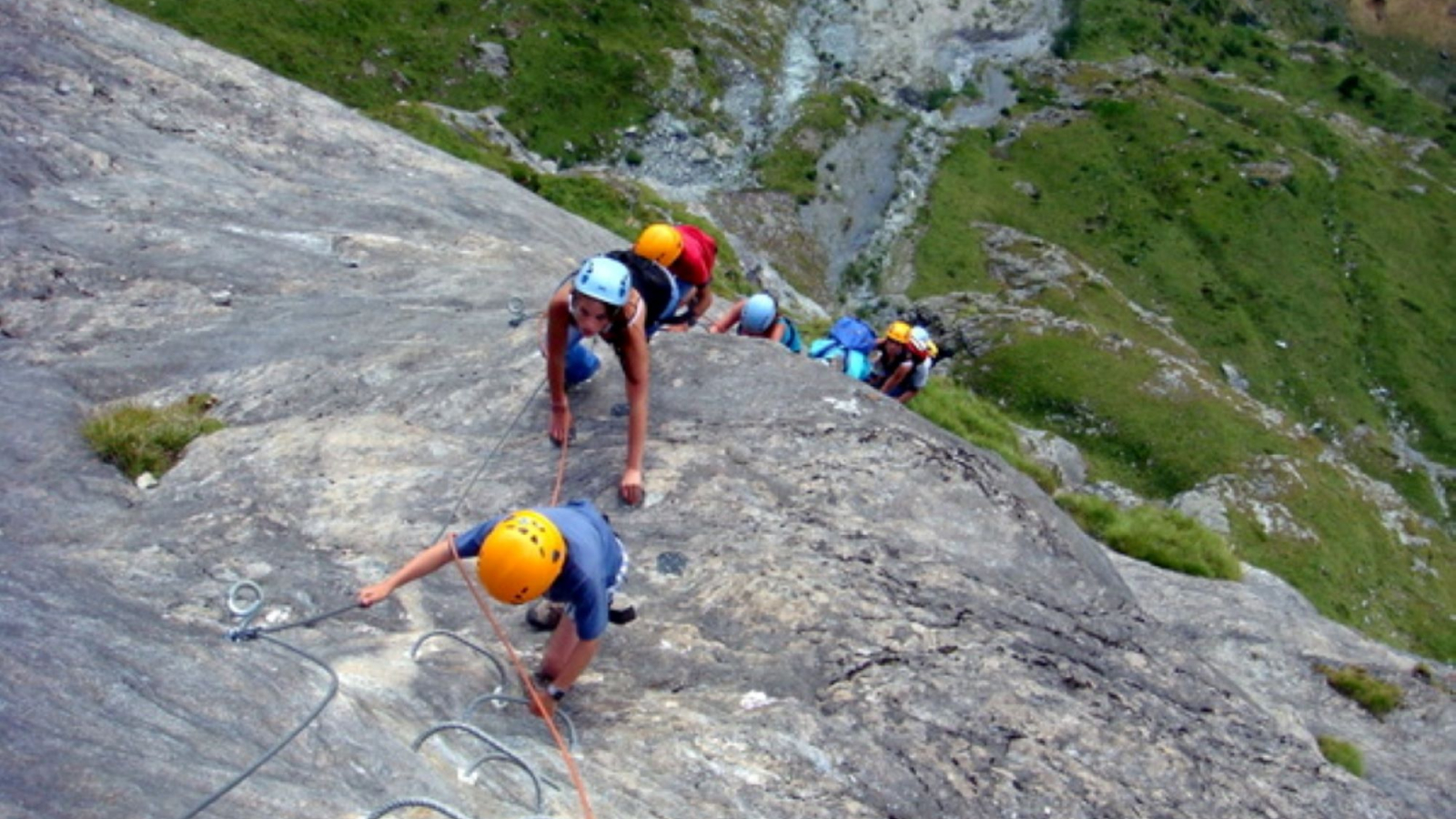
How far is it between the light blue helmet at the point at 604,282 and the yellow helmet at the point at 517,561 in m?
2.95

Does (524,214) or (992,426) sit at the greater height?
(524,214)

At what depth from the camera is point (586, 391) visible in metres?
13.6

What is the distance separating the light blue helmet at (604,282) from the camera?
9.91 metres

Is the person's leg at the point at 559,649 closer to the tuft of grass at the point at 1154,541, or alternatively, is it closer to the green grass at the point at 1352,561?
the tuft of grass at the point at 1154,541

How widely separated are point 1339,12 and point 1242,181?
82.0 metres

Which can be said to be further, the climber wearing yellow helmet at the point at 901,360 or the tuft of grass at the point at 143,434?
the climber wearing yellow helmet at the point at 901,360

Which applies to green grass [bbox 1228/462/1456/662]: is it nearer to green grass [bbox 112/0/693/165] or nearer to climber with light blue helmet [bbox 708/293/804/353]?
climber with light blue helmet [bbox 708/293/804/353]

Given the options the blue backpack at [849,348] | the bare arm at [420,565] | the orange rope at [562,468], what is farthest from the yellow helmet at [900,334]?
the bare arm at [420,565]

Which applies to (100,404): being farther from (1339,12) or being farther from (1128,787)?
(1339,12)

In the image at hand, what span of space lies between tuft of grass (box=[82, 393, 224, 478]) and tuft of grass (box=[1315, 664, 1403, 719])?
1784 centimetres

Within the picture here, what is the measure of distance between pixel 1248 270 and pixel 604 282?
10360 cm

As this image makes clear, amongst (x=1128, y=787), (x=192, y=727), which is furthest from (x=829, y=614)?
(x=192, y=727)

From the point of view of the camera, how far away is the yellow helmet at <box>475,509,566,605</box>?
7.51 metres

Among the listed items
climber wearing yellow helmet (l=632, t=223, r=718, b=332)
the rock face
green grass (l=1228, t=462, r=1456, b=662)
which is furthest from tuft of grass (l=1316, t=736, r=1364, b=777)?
green grass (l=1228, t=462, r=1456, b=662)
